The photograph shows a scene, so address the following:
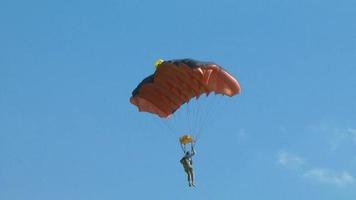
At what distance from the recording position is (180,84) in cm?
10150

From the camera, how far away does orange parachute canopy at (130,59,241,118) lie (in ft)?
331

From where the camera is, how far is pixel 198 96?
102 m

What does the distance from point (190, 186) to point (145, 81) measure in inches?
167

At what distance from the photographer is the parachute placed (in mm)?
100938

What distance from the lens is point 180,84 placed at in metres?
102

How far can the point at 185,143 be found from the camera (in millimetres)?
101875

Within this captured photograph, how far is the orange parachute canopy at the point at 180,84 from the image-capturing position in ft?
331

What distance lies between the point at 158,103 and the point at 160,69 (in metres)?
1.43

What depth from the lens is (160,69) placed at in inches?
3996

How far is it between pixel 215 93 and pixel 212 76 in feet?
2.53

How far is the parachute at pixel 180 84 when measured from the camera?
101 m

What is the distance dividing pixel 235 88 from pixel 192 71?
1811 mm

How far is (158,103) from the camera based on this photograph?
10219 centimetres

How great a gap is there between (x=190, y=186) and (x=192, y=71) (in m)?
4.33
